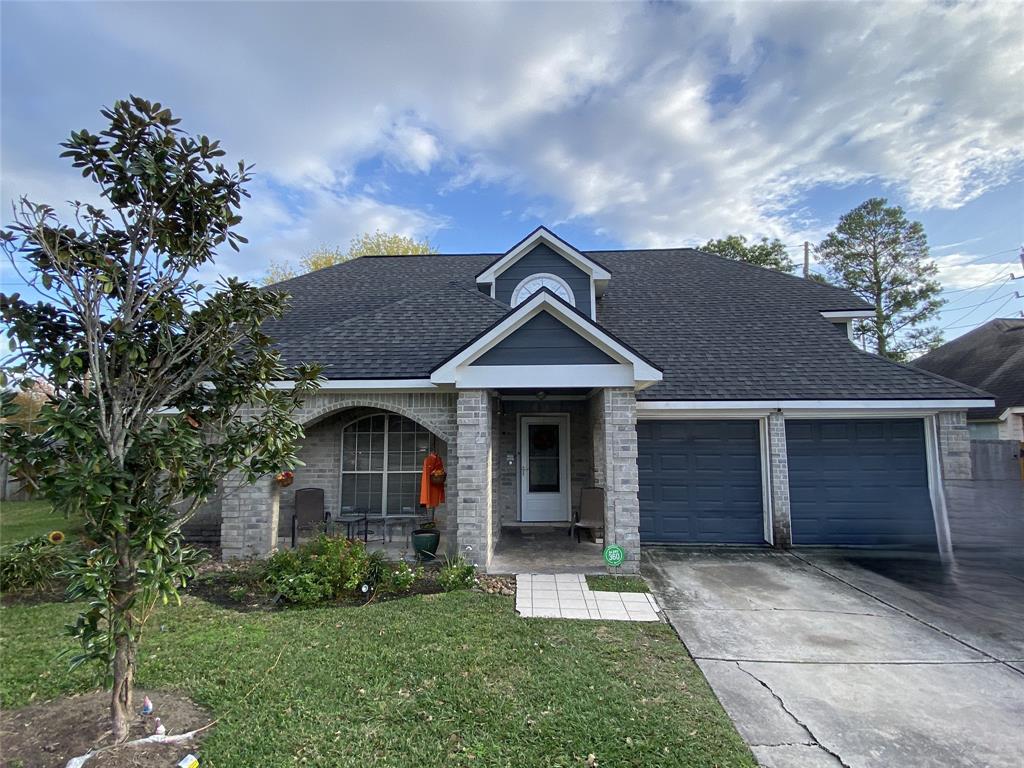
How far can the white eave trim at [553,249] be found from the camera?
10648mm

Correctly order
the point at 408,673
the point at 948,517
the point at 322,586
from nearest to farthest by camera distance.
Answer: the point at 408,673
the point at 322,586
the point at 948,517

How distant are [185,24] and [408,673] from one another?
7.48 meters

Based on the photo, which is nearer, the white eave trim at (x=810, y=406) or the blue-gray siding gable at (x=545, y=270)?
the white eave trim at (x=810, y=406)

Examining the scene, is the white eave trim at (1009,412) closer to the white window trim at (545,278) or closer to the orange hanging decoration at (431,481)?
the white window trim at (545,278)

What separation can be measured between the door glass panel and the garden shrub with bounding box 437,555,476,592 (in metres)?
4.13

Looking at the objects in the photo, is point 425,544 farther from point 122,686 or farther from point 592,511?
point 122,686

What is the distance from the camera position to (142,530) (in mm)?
2939

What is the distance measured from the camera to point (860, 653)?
4.53 metres

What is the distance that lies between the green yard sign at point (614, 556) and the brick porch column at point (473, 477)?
5.99 ft

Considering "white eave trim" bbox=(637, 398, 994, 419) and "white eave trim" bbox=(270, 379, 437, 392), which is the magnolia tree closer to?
"white eave trim" bbox=(270, 379, 437, 392)

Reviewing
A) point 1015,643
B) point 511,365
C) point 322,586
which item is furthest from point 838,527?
point 322,586

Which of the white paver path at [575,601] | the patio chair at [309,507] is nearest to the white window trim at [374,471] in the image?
the patio chair at [309,507]

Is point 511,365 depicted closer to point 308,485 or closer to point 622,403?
point 622,403

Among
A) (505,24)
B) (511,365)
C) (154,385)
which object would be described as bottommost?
(154,385)
